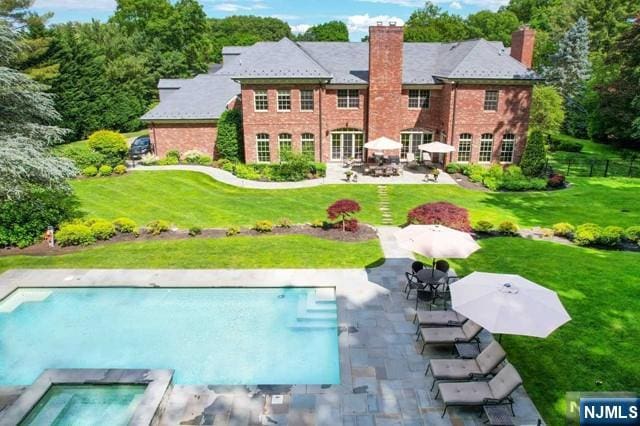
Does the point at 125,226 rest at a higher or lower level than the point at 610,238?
higher

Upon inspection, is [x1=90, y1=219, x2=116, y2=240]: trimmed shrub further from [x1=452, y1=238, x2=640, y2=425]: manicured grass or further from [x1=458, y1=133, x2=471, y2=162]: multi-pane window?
[x1=458, y1=133, x2=471, y2=162]: multi-pane window

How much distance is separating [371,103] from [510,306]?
22.8 m

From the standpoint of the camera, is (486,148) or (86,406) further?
(486,148)

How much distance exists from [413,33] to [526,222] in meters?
56.9

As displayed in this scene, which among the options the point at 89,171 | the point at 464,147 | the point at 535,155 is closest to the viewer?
the point at 89,171

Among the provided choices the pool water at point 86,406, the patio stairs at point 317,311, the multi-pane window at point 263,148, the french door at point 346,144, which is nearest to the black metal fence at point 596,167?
the french door at point 346,144

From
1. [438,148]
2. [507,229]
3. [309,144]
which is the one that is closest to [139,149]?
[309,144]

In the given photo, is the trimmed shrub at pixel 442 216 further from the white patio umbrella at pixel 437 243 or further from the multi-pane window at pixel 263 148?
the multi-pane window at pixel 263 148

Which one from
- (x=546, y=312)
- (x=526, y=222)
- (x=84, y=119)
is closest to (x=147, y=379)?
(x=546, y=312)

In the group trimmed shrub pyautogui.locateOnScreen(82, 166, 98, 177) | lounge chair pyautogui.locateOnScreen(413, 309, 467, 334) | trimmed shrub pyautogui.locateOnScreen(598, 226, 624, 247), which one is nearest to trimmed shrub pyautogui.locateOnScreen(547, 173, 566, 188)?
trimmed shrub pyautogui.locateOnScreen(598, 226, 624, 247)

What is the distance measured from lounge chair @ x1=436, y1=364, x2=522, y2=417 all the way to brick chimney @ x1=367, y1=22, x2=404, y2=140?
22841mm

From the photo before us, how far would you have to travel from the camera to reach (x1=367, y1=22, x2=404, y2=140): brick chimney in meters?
28.0

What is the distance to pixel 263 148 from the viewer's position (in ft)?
98.5

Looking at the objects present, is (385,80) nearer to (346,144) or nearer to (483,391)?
(346,144)
